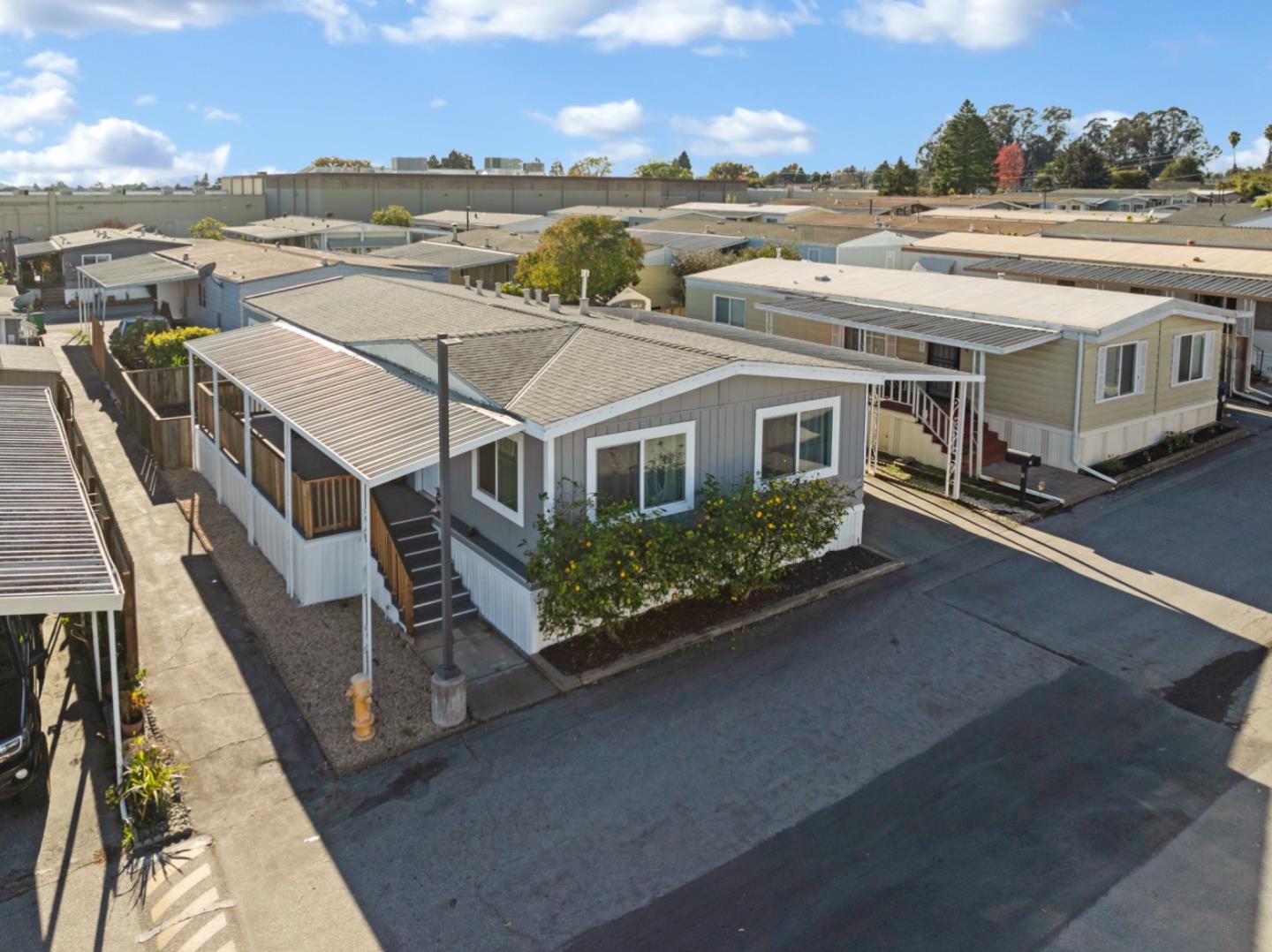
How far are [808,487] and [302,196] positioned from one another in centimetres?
6629

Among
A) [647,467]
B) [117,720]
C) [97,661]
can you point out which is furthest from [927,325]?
[117,720]

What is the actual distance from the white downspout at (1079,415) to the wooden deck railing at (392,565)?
13922 mm

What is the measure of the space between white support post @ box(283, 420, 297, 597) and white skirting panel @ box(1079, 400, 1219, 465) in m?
15.3

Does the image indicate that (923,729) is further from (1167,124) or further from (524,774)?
(1167,124)

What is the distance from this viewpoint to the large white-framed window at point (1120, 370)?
2053 cm

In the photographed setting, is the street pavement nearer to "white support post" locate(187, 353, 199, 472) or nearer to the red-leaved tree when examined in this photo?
"white support post" locate(187, 353, 199, 472)

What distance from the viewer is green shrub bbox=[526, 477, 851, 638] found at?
40.3ft

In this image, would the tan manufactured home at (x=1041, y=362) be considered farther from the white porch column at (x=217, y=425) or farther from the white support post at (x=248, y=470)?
the white porch column at (x=217, y=425)

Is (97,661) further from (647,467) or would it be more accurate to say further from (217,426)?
(217,426)

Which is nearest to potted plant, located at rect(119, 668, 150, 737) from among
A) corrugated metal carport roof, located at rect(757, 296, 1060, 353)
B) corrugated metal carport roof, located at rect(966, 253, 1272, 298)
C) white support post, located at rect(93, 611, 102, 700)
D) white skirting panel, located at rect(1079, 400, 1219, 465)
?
white support post, located at rect(93, 611, 102, 700)

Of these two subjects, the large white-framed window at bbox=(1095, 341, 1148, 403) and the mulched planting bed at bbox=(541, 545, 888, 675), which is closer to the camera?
the mulched planting bed at bbox=(541, 545, 888, 675)

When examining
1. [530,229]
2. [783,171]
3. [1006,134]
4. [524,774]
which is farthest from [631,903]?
[1006,134]

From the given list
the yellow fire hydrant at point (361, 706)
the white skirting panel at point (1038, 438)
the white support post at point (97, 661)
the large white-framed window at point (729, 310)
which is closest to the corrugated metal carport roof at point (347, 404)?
the yellow fire hydrant at point (361, 706)

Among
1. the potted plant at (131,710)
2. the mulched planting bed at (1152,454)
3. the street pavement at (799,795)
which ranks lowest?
the street pavement at (799,795)
